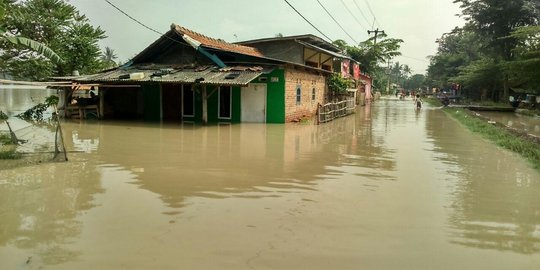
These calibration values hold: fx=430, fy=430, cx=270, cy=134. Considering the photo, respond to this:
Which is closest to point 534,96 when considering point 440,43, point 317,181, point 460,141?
point 460,141

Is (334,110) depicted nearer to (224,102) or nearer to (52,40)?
(224,102)

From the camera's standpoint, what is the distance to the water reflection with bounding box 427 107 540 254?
5.01 metres

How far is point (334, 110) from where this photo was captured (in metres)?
22.9

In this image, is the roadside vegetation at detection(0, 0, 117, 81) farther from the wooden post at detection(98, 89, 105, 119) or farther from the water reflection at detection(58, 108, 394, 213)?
the water reflection at detection(58, 108, 394, 213)

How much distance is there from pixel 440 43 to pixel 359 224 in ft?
256

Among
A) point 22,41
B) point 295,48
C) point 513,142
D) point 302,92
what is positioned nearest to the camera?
point 22,41

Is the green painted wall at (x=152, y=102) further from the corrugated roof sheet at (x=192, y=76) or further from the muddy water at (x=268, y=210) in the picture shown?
the muddy water at (x=268, y=210)

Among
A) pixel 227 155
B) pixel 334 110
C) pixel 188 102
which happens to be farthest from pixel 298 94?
pixel 227 155

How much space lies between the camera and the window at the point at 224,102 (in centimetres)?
1905

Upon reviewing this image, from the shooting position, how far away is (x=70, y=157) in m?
9.86

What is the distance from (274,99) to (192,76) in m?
3.65

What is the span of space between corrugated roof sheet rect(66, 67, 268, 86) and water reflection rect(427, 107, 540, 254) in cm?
790

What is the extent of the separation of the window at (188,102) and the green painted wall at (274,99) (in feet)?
11.7

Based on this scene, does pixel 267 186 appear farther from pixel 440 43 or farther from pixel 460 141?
pixel 440 43
